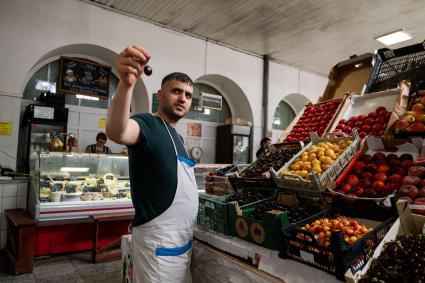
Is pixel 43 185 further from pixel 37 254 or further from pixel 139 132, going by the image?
pixel 139 132

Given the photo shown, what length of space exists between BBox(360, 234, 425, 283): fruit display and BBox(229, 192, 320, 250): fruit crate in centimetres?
47

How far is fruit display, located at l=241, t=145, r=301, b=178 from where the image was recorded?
262 cm

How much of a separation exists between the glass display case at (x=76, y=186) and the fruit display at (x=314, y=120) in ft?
9.24

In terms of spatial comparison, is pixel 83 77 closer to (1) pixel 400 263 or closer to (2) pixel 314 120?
(2) pixel 314 120

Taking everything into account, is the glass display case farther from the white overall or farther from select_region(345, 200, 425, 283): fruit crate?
select_region(345, 200, 425, 283): fruit crate

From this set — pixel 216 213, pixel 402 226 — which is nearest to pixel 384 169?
pixel 402 226

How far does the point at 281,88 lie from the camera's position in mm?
9203

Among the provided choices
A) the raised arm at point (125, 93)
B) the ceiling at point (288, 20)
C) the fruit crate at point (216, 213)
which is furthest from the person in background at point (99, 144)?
the raised arm at point (125, 93)

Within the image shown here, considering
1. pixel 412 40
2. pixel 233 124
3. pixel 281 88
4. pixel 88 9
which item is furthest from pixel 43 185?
pixel 412 40

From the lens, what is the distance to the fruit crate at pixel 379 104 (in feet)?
8.41

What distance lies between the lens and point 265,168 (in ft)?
8.68

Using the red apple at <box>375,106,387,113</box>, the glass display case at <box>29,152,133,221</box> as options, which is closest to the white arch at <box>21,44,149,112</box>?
the glass display case at <box>29,152,133,221</box>

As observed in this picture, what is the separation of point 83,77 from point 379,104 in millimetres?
5649

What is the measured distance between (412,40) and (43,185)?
28.6 feet
